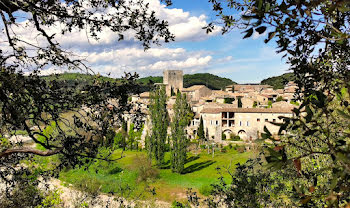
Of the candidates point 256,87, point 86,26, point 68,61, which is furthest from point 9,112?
point 256,87

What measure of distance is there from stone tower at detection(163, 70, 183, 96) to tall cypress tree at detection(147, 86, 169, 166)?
4547 cm

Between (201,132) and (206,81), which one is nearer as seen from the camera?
(201,132)

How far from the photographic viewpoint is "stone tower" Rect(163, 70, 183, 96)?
80.1 metres

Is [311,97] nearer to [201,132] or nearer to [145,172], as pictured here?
[145,172]

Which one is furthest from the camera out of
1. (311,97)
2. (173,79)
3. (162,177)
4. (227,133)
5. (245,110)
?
(173,79)

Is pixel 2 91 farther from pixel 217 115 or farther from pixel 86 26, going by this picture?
pixel 217 115

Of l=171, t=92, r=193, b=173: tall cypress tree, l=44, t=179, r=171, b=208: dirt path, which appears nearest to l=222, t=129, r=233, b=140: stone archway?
l=171, t=92, r=193, b=173: tall cypress tree

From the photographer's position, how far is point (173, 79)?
8075 cm

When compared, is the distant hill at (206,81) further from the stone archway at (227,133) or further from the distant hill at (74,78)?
the distant hill at (74,78)

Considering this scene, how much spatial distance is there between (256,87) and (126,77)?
73971 millimetres

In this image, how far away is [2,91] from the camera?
12.1 feet

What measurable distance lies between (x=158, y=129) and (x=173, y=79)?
48930mm

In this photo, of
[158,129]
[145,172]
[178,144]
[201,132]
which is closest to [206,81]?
[201,132]

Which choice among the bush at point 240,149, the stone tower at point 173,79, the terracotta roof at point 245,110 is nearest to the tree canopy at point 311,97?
Result: the bush at point 240,149
